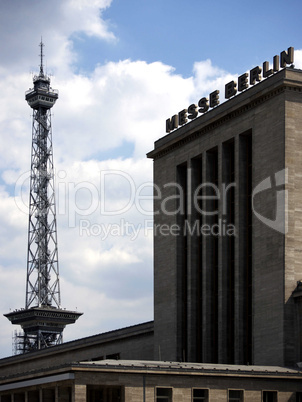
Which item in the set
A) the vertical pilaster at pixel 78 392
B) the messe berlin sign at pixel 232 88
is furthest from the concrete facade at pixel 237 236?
the vertical pilaster at pixel 78 392

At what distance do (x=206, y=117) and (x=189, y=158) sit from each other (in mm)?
5400

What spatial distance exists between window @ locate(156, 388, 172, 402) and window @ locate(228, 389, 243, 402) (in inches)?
206

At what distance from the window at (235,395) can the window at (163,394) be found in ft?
17.2

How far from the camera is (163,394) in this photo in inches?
2830

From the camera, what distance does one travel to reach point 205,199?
318ft

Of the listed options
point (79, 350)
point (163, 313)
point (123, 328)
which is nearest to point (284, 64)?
point (163, 313)

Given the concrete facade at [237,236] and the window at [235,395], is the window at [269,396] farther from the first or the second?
the concrete facade at [237,236]

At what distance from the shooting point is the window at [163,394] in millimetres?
71625

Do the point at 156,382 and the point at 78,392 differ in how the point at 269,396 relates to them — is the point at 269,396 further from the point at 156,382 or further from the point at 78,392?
the point at 78,392

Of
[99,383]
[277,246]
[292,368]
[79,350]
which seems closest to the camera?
[99,383]

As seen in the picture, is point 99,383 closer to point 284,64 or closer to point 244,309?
point 244,309

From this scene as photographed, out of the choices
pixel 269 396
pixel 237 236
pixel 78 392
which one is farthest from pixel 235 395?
pixel 237 236

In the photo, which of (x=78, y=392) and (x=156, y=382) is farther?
(x=156, y=382)

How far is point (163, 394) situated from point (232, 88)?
3553cm
